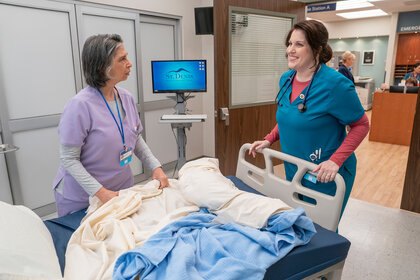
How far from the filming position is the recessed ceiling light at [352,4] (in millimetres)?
7137

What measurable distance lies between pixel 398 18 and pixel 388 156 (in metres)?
6.07

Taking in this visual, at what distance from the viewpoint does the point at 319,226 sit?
1371 mm

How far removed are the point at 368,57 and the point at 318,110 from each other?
10863 millimetres

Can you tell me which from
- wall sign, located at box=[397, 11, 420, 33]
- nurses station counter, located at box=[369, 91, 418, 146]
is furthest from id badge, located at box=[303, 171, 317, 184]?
wall sign, located at box=[397, 11, 420, 33]

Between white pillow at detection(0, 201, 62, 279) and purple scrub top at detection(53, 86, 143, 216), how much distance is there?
1.24 ft

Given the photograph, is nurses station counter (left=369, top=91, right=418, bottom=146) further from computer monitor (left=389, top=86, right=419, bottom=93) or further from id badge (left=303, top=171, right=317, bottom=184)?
id badge (left=303, top=171, right=317, bottom=184)

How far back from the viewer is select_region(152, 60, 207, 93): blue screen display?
10.2 feet

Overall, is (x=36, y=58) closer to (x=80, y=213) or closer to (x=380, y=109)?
(x=80, y=213)

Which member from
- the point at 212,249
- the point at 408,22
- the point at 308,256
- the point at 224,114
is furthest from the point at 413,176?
the point at 408,22

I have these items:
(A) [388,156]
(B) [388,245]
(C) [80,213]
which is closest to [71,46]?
(C) [80,213]

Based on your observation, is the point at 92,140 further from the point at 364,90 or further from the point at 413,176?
the point at 364,90

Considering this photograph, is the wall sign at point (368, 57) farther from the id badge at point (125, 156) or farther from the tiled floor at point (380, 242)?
the id badge at point (125, 156)

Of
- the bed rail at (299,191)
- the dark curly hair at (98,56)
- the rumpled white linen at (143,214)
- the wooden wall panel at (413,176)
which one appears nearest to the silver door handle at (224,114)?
the bed rail at (299,191)

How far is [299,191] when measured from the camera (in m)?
1.53
